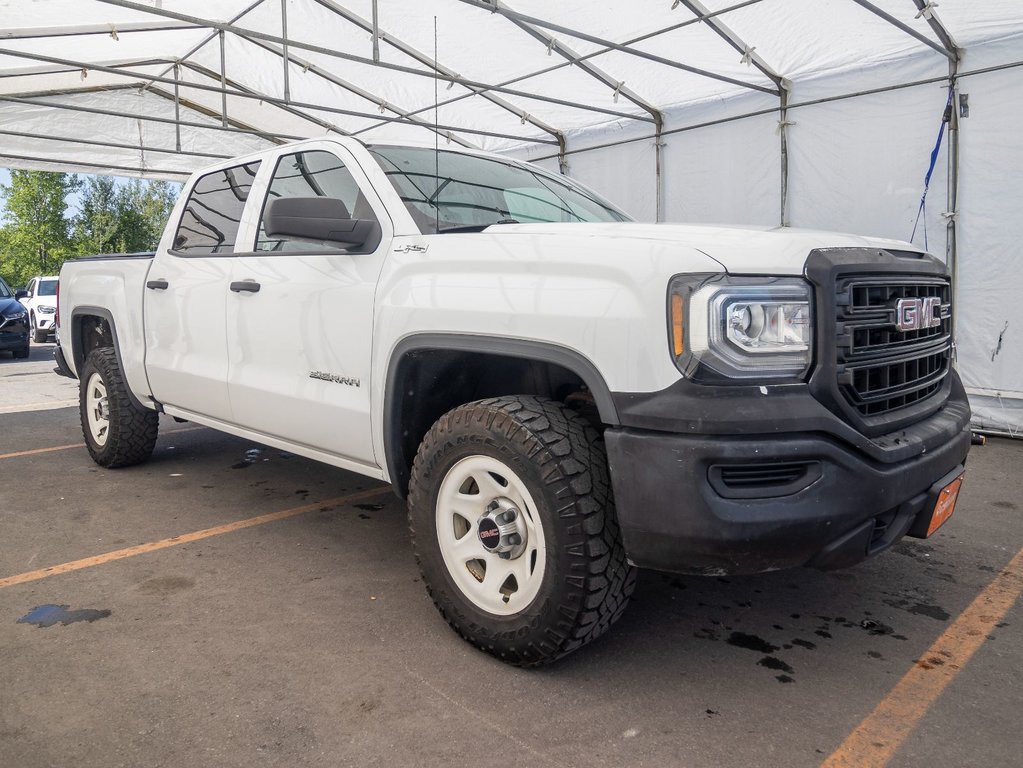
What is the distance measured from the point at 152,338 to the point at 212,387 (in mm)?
803

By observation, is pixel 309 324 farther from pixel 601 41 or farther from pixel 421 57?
pixel 421 57

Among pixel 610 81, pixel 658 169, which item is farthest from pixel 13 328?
pixel 658 169

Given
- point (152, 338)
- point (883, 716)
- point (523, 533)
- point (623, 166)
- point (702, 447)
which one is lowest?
point (883, 716)

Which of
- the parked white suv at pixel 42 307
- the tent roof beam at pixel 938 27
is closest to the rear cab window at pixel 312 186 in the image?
the tent roof beam at pixel 938 27

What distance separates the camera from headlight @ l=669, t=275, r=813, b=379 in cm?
209

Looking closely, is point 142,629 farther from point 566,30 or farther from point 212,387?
point 566,30

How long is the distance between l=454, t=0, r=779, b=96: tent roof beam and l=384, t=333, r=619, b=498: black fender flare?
5.83m

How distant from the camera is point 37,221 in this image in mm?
39656

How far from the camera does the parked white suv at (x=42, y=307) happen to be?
62.6 feet

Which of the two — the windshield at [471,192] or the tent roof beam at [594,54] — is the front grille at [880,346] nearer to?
the windshield at [471,192]

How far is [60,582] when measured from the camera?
323 centimetres

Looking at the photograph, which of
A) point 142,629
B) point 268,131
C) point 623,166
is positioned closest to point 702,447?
point 142,629

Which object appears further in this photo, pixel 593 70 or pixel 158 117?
pixel 158 117

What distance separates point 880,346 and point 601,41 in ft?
21.7
